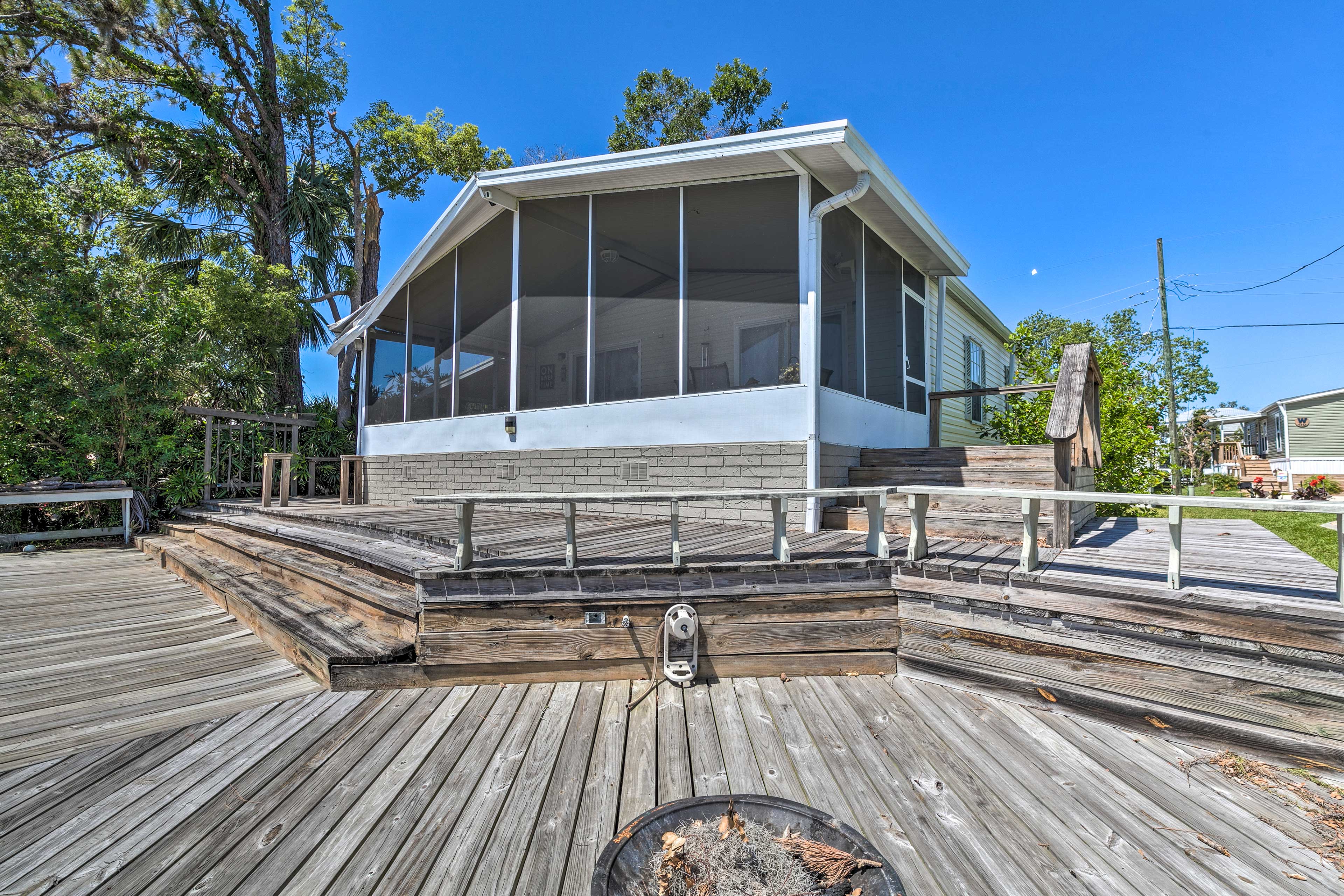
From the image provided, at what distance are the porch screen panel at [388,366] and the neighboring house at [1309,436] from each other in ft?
89.0

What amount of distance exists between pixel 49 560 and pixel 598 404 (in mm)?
6569

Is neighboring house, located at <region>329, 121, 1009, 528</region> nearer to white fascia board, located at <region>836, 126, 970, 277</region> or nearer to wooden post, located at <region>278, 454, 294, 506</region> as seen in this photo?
white fascia board, located at <region>836, 126, 970, 277</region>

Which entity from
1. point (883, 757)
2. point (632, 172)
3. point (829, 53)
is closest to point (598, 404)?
point (632, 172)

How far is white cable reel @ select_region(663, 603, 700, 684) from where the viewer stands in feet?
9.18

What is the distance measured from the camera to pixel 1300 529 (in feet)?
21.3

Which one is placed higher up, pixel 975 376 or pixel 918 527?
pixel 975 376

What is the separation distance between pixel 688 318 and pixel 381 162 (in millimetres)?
13344

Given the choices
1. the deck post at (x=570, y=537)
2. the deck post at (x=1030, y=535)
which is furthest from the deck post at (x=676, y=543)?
the deck post at (x=1030, y=535)

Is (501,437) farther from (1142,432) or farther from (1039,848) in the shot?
(1142,432)

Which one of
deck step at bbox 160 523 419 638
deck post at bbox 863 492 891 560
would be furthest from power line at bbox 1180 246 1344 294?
deck step at bbox 160 523 419 638

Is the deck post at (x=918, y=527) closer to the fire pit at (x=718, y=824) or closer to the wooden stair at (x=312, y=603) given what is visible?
the fire pit at (x=718, y=824)

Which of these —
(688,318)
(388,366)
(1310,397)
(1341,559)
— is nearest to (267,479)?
(388,366)

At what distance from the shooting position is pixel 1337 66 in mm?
9805

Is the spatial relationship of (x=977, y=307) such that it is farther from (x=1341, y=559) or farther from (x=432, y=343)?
(x=432, y=343)
